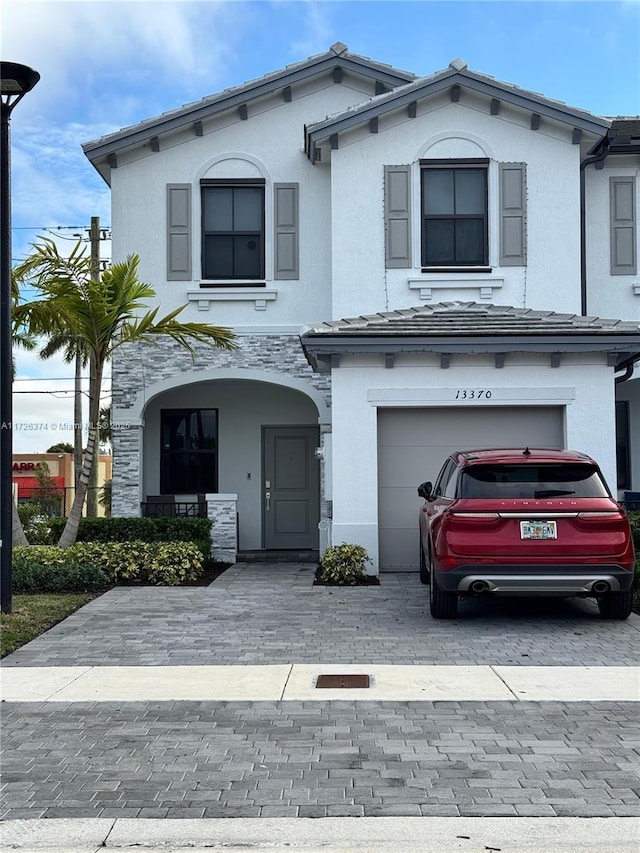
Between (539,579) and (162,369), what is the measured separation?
31.2ft

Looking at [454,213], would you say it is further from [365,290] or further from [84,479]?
[84,479]

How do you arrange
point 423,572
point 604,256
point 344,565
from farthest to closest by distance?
point 604,256, point 344,565, point 423,572

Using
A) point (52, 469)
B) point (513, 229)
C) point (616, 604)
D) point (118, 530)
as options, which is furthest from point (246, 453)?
point (52, 469)

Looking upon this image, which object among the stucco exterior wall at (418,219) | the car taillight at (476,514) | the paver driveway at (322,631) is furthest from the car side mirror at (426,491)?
the stucco exterior wall at (418,219)

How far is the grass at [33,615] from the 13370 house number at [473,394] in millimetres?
5822

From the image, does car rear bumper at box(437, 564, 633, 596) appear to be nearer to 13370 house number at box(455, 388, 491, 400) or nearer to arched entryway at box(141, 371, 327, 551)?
13370 house number at box(455, 388, 491, 400)

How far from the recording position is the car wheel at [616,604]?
9.73m

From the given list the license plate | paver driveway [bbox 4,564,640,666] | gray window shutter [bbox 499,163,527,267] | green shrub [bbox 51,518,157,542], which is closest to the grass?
paver driveway [bbox 4,564,640,666]

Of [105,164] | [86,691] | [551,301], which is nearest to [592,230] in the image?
[551,301]

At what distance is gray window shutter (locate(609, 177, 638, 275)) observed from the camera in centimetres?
1711

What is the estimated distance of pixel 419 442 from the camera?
14.1 metres

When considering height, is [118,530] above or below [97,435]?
below

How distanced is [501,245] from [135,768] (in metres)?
12.4

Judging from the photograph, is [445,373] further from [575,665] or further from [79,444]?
[79,444]
